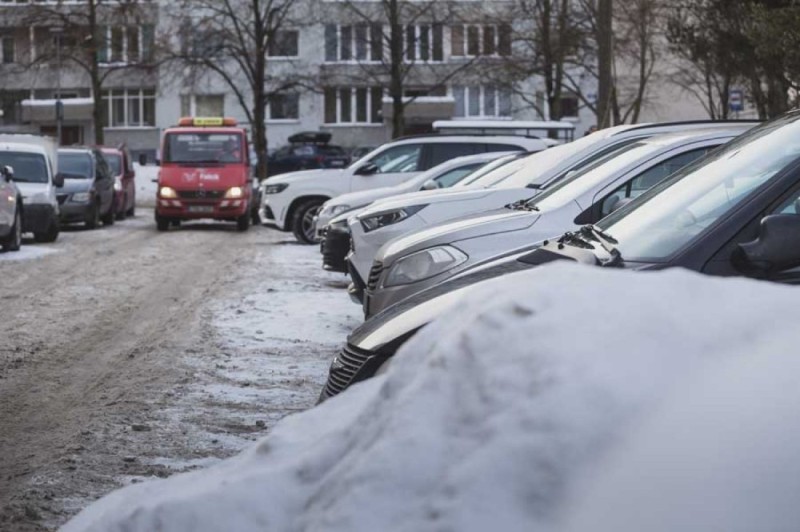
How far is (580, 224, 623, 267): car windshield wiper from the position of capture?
19.7 ft

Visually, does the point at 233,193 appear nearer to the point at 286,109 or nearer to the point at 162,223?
the point at 162,223

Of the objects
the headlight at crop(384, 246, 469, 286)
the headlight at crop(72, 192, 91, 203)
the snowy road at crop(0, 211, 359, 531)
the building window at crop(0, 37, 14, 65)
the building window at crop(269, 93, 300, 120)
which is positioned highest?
the building window at crop(0, 37, 14, 65)

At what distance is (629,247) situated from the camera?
20.9 feet

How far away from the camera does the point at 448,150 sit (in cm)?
2333

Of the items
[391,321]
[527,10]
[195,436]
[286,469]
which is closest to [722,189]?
[391,321]

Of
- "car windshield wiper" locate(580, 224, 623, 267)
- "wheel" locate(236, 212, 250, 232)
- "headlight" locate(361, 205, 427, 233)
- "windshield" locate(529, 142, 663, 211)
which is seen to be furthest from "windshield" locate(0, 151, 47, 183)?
"car windshield wiper" locate(580, 224, 623, 267)

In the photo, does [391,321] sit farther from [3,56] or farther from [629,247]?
[3,56]

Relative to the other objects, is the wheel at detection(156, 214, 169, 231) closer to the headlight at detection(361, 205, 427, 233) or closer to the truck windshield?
the truck windshield

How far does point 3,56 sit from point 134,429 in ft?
234

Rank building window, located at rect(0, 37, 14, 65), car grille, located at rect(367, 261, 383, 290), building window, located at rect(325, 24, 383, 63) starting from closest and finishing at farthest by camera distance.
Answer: car grille, located at rect(367, 261, 383, 290), building window, located at rect(325, 24, 383, 63), building window, located at rect(0, 37, 14, 65)

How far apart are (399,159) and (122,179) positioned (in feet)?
52.6

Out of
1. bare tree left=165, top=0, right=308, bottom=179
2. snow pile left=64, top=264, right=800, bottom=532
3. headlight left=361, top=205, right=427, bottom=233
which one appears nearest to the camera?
snow pile left=64, top=264, right=800, bottom=532

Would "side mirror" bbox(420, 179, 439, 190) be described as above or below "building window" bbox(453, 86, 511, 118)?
below

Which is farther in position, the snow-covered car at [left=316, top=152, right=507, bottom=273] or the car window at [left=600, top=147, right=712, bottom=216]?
the snow-covered car at [left=316, top=152, right=507, bottom=273]
